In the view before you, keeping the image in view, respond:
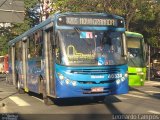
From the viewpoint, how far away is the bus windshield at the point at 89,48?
13.9m

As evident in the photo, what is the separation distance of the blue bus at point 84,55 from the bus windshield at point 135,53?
11320mm

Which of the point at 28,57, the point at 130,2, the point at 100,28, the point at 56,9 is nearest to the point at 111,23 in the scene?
the point at 100,28

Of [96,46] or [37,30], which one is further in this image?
[37,30]

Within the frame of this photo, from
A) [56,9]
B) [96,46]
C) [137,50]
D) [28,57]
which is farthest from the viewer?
[56,9]

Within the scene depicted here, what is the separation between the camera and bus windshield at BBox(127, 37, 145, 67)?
Result: 26250 millimetres

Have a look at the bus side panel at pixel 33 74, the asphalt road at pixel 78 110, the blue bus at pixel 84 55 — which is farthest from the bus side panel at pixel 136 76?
the blue bus at pixel 84 55

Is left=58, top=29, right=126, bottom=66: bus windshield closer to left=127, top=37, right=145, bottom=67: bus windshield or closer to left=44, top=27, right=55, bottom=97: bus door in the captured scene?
left=44, top=27, right=55, bottom=97: bus door

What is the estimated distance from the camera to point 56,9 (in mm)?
40906

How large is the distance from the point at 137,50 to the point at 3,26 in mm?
45675

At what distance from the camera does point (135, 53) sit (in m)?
26.3

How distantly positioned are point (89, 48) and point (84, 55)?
30cm

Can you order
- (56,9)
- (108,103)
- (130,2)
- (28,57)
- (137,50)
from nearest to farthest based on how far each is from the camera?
(108,103) → (28,57) → (137,50) → (130,2) → (56,9)

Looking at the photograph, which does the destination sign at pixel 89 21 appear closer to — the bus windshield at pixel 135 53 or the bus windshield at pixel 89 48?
the bus windshield at pixel 89 48

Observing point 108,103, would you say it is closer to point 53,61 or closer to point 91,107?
point 91,107
